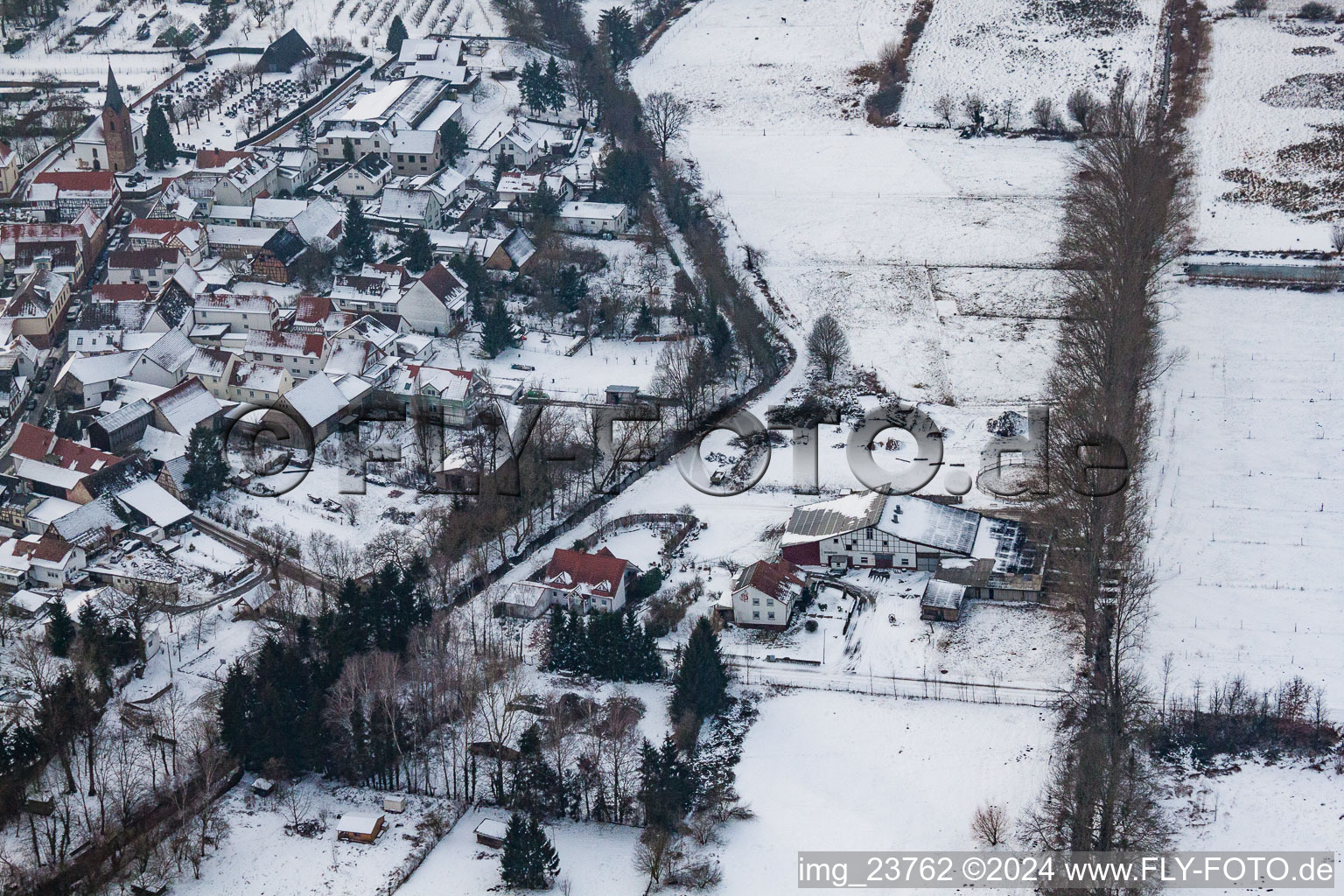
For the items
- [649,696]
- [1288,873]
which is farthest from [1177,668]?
[649,696]

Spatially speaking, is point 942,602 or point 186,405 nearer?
point 942,602

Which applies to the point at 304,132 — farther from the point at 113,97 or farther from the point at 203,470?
the point at 203,470

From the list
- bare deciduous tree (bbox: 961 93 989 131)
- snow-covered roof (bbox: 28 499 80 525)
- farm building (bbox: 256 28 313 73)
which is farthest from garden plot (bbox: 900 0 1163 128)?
snow-covered roof (bbox: 28 499 80 525)

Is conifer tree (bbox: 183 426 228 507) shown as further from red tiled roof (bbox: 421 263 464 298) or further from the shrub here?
the shrub

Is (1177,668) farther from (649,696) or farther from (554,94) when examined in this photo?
(554,94)

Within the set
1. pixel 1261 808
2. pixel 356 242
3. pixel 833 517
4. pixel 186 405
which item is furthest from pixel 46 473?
pixel 1261 808

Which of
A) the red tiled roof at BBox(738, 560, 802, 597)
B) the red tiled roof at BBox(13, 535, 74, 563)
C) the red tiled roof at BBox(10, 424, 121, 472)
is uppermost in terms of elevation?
the red tiled roof at BBox(10, 424, 121, 472)
